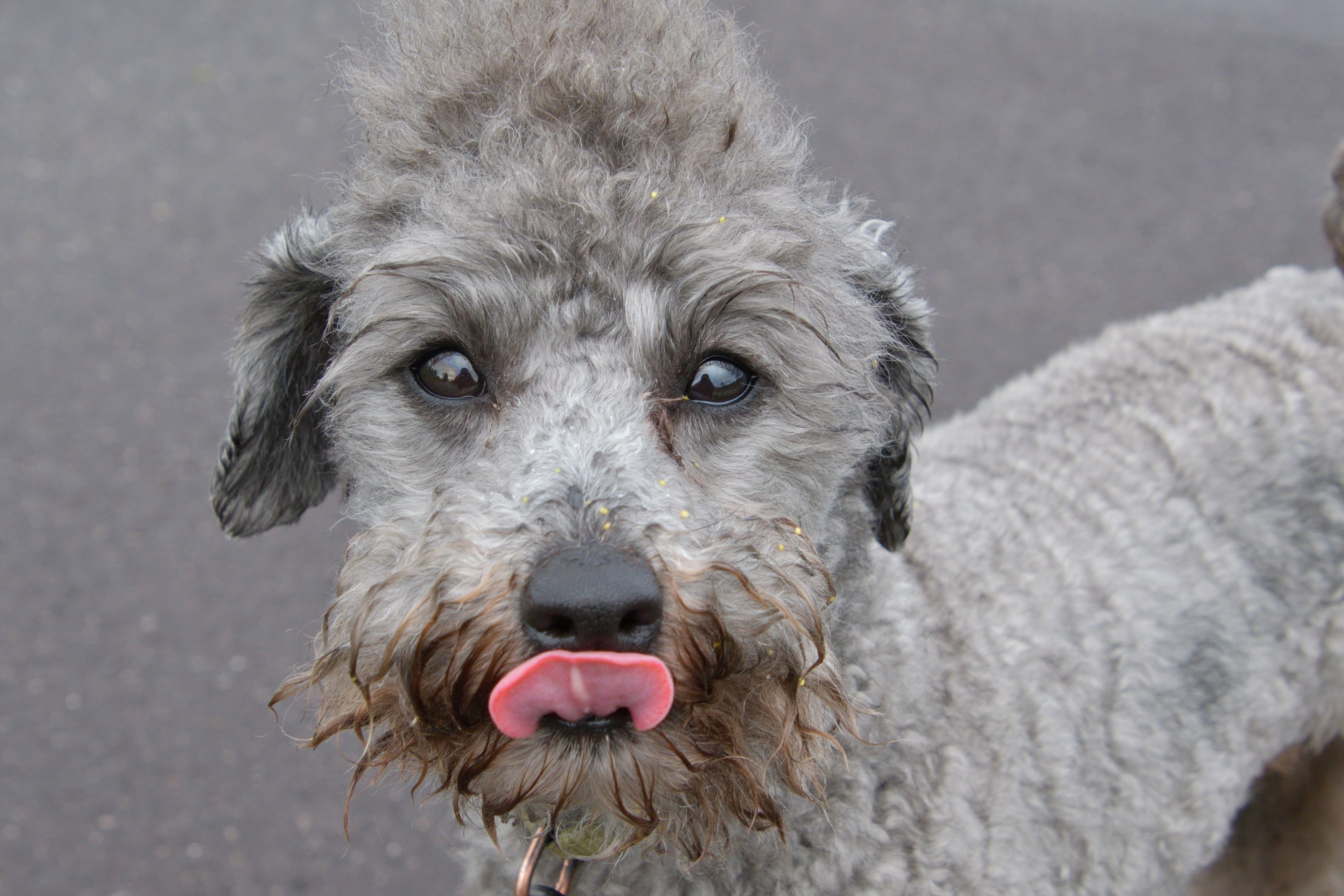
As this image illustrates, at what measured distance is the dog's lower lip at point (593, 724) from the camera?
1.75m

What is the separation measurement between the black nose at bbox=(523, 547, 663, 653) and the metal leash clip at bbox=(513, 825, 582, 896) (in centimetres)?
62

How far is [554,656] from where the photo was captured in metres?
1.65

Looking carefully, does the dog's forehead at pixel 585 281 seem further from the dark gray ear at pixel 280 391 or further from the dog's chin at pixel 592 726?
the dog's chin at pixel 592 726

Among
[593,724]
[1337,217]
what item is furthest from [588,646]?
[1337,217]

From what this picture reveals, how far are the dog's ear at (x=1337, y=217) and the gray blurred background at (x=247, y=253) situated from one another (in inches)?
68.4

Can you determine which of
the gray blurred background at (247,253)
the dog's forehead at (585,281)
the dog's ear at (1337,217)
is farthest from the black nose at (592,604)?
the dog's ear at (1337,217)

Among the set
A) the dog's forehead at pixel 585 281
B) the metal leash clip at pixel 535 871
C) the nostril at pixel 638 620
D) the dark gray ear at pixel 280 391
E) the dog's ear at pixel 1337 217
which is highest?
the dog's ear at pixel 1337 217

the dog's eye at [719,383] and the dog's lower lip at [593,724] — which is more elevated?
the dog's eye at [719,383]

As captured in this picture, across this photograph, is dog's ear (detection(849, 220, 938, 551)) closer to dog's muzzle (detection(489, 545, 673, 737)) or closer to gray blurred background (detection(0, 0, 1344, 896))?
dog's muzzle (detection(489, 545, 673, 737))

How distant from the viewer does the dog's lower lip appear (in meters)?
1.75

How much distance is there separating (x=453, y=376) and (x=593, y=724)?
2.59 ft

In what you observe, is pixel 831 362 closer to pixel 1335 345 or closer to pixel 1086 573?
pixel 1086 573

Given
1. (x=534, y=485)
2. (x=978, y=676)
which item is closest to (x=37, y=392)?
(x=534, y=485)

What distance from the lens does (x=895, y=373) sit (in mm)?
2502
